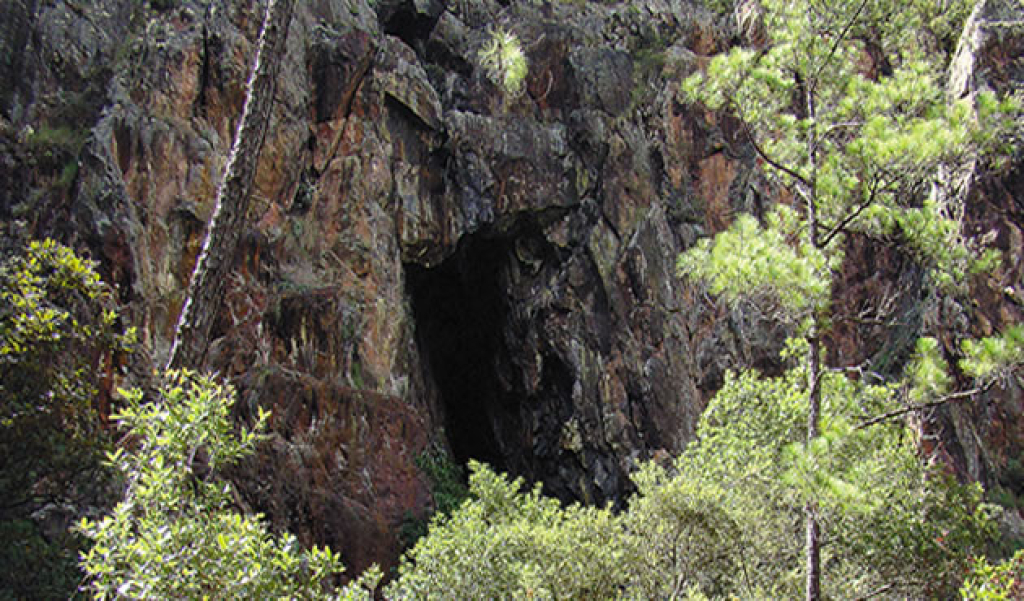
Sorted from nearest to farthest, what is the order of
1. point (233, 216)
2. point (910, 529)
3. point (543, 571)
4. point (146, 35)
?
point (233, 216)
point (910, 529)
point (543, 571)
point (146, 35)

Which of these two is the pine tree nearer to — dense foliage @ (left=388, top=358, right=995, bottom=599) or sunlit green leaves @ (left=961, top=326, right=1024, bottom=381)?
sunlit green leaves @ (left=961, top=326, right=1024, bottom=381)

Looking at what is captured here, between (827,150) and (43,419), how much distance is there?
7.04m

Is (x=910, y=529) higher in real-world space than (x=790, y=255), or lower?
lower

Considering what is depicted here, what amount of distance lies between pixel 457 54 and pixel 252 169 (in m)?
15.5

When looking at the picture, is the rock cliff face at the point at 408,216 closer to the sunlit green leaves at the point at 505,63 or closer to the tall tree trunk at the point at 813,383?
the sunlit green leaves at the point at 505,63

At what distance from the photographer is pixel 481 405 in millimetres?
20859

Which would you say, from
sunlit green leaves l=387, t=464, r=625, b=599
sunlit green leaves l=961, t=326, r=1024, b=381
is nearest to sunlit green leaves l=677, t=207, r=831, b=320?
sunlit green leaves l=961, t=326, r=1024, b=381

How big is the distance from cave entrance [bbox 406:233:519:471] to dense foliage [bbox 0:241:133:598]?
1308 centimetres

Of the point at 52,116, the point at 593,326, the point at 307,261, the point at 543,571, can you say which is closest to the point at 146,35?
the point at 52,116

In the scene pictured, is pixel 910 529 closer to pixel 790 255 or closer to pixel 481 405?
pixel 790 255

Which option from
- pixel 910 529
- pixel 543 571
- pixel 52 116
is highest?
pixel 52 116

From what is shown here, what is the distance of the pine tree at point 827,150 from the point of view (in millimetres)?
5230

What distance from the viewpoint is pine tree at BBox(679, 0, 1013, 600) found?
5.23 meters

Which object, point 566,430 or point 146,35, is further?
point 566,430
